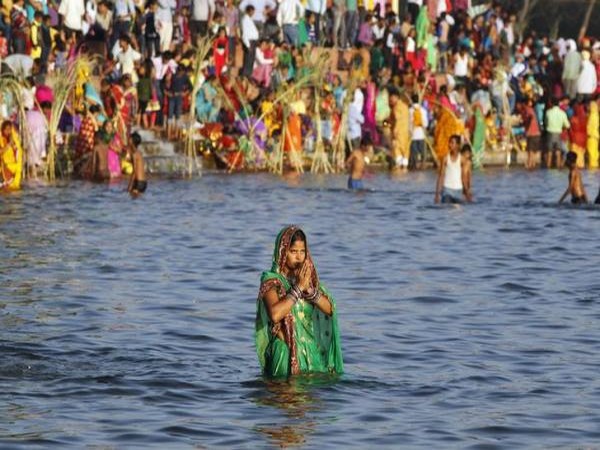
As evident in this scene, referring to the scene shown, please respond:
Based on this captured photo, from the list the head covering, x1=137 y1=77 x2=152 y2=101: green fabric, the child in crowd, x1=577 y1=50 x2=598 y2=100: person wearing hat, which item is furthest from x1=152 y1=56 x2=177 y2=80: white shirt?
the head covering

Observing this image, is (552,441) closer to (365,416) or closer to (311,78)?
(365,416)

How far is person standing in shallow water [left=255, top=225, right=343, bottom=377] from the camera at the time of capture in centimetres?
1156

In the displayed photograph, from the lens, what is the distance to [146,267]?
65.8ft

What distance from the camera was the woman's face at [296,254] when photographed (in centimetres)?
1150

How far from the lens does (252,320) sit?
16.1 m

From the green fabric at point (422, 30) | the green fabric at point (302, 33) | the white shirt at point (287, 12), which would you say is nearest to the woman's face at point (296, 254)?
the white shirt at point (287, 12)

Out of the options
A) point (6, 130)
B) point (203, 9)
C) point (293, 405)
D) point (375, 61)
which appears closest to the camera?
point (293, 405)

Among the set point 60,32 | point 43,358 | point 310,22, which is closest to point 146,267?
point 43,358

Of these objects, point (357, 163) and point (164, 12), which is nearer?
point (357, 163)

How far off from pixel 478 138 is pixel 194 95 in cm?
732

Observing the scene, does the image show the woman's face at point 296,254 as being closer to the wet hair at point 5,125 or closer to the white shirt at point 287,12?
the wet hair at point 5,125

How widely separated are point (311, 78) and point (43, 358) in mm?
21454

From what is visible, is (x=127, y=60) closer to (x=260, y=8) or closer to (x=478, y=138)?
(x=260, y=8)

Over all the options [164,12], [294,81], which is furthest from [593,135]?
[164,12]
